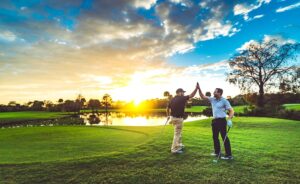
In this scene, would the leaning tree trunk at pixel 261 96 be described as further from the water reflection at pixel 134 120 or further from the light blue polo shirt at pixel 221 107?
the light blue polo shirt at pixel 221 107

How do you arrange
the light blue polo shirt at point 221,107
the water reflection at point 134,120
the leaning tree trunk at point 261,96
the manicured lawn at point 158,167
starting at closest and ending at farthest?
1. the manicured lawn at point 158,167
2. the light blue polo shirt at point 221,107
3. the leaning tree trunk at point 261,96
4. the water reflection at point 134,120

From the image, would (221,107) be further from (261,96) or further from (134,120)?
(134,120)

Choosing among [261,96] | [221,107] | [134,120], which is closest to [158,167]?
[221,107]

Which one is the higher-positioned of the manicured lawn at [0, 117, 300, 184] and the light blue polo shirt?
the light blue polo shirt

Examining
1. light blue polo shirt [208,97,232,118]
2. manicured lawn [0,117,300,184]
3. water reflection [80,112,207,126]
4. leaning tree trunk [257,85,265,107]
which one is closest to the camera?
manicured lawn [0,117,300,184]

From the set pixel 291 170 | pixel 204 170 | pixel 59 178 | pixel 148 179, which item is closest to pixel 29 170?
pixel 59 178

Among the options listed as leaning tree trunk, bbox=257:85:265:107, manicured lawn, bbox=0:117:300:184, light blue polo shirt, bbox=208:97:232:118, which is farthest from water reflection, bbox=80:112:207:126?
light blue polo shirt, bbox=208:97:232:118

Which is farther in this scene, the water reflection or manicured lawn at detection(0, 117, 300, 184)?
the water reflection

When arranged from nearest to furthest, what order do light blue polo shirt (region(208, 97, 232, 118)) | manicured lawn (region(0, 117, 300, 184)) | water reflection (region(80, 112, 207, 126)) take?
1. manicured lawn (region(0, 117, 300, 184))
2. light blue polo shirt (region(208, 97, 232, 118))
3. water reflection (region(80, 112, 207, 126))

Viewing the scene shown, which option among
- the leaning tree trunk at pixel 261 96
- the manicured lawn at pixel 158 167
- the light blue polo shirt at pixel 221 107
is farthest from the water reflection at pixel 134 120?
the light blue polo shirt at pixel 221 107

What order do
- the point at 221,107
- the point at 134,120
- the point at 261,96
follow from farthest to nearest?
the point at 134,120, the point at 261,96, the point at 221,107

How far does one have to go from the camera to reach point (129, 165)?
336 inches

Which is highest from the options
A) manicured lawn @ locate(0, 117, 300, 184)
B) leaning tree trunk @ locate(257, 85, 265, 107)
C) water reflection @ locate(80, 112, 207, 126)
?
leaning tree trunk @ locate(257, 85, 265, 107)

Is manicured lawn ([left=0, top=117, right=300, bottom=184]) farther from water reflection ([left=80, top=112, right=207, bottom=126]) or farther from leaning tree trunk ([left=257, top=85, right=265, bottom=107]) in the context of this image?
water reflection ([left=80, top=112, right=207, bottom=126])
